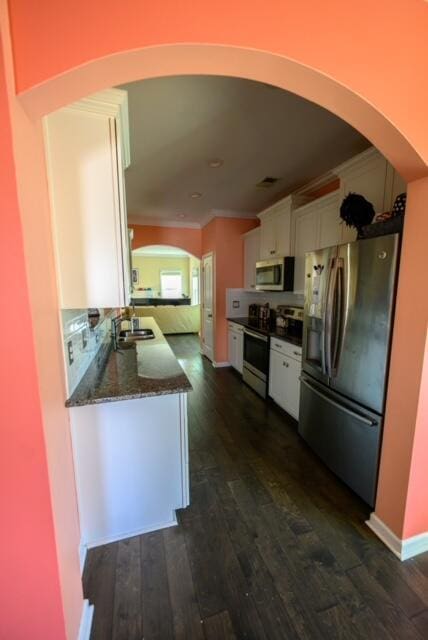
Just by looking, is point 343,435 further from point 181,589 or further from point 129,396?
point 129,396

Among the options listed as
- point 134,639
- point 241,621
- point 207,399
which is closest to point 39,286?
point 134,639

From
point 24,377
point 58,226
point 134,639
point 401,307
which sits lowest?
point 134,639

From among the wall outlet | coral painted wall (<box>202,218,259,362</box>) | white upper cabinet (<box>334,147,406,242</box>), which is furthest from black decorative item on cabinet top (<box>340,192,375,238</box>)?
coral painted wall (<box>202,218,259,362</box>)

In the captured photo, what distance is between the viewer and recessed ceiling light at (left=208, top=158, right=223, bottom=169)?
2.71 meters

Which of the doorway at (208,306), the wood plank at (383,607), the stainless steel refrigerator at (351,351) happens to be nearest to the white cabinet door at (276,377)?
the stainless steel refrigerator at (351,351)

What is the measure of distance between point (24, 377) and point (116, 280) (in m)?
0.74

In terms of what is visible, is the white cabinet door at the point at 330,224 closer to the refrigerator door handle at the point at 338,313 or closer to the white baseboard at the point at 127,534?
the refrigerator door handle at the point at 338,313

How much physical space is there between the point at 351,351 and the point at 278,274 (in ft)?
5.53

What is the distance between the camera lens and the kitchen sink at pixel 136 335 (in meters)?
3.30

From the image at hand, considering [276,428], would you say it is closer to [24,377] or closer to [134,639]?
[134,639]

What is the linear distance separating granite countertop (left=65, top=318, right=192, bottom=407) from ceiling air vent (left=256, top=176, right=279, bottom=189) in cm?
226

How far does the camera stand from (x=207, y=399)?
348 centimetres

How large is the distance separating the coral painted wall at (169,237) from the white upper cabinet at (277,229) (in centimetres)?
183

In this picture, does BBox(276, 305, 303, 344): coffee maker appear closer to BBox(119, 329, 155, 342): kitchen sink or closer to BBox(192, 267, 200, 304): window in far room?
BBox(119, 329, 155, 342): kitchen sink
